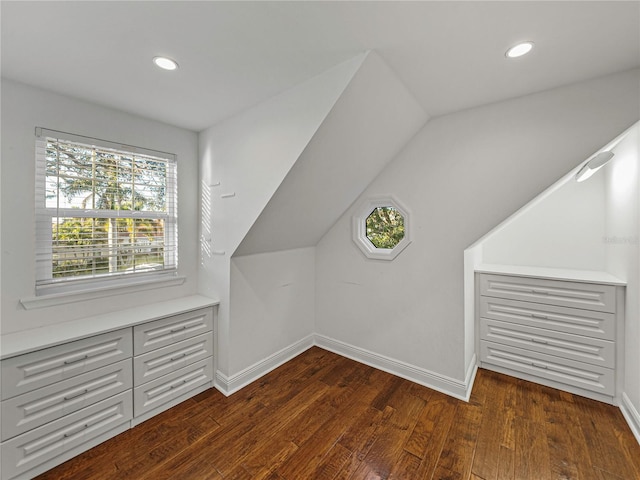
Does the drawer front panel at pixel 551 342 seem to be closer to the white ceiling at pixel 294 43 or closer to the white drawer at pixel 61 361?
the white ceiling at pixel 294 43

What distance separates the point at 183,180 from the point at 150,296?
110 centimetres

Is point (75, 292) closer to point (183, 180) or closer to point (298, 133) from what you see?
point (183, 180)

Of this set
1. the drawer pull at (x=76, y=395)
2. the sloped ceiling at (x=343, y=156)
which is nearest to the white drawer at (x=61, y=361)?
the drawer pull at (x=76, y=395)

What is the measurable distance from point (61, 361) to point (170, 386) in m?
0.73

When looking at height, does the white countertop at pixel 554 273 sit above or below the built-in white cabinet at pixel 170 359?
above

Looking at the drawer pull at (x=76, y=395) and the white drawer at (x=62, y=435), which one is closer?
the white drawer at (x=62, y=435)

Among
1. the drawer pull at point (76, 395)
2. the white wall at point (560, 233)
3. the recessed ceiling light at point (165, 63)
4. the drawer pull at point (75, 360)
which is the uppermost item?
the recessed ceiling light at point (165, 63)

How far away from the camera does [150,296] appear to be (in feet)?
7.58

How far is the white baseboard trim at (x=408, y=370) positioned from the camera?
2179mm

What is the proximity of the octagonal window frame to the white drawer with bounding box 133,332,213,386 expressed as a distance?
1.64 metres

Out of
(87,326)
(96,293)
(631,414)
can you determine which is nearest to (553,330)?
(631,414)

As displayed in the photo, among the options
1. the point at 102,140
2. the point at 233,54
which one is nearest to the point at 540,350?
the point at 233,54

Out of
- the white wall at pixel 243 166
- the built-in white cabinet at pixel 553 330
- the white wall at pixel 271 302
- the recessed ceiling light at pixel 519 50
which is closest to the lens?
the recessed ceiling light at pixel 519 50

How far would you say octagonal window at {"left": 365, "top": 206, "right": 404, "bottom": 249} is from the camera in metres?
→ 2.56
